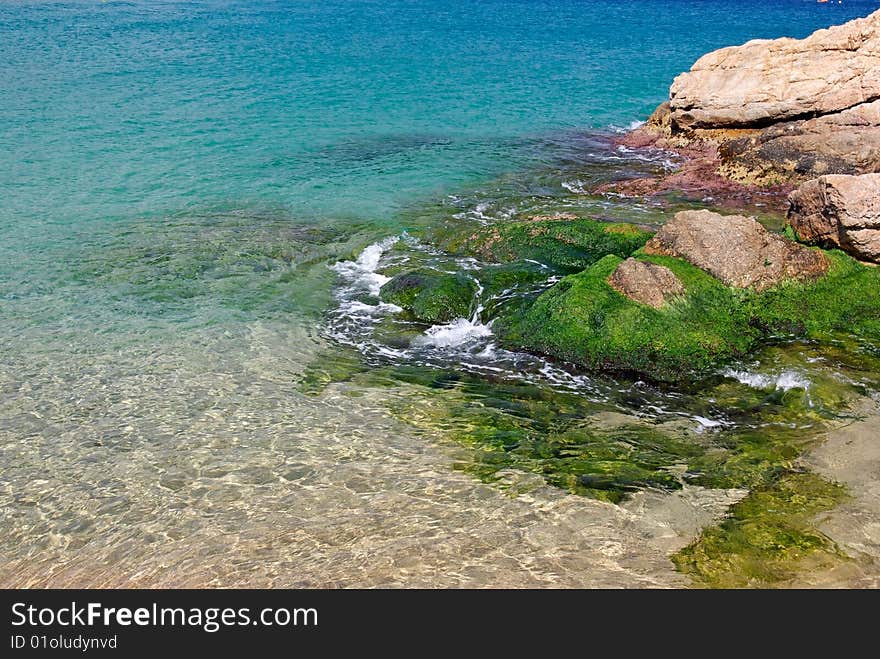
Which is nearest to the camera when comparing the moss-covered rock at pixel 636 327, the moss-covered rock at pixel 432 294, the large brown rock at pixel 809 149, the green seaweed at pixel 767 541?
the green seaweed at pixel 767 541

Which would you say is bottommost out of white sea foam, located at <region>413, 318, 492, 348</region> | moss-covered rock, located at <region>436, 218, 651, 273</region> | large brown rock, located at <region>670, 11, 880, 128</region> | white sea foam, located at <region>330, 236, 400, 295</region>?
white sea foam, located at <region>413, 318, 492, 348</region>

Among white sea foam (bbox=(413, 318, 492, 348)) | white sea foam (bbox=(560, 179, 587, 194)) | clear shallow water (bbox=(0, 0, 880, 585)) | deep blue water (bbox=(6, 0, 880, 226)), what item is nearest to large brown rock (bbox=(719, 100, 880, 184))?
clear shallow water (bbox=(0, 0, 880, 585))

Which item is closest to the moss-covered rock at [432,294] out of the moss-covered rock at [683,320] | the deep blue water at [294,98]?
the moss-covered rock at [683,320]

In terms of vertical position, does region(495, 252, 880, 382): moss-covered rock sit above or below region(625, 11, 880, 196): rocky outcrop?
below

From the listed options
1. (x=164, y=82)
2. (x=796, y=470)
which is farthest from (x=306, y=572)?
(x=164, y=82)

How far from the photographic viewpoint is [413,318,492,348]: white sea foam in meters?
12.3

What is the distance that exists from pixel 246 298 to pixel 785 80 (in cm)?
1777

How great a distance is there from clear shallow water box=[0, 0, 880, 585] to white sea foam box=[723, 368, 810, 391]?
312 cm

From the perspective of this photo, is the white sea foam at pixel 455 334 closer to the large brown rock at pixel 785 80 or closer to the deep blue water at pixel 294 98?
the deep blue water at pixel 294 98

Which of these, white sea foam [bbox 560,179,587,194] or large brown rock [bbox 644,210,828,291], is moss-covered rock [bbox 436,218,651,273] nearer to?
large brown rock [bbox 644,210,828,291]

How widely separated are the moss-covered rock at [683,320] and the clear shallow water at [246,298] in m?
3.15

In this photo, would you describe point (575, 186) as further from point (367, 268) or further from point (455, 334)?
point (455, 334)

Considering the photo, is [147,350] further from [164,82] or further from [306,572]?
[164,82]

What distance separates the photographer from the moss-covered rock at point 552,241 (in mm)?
14773
